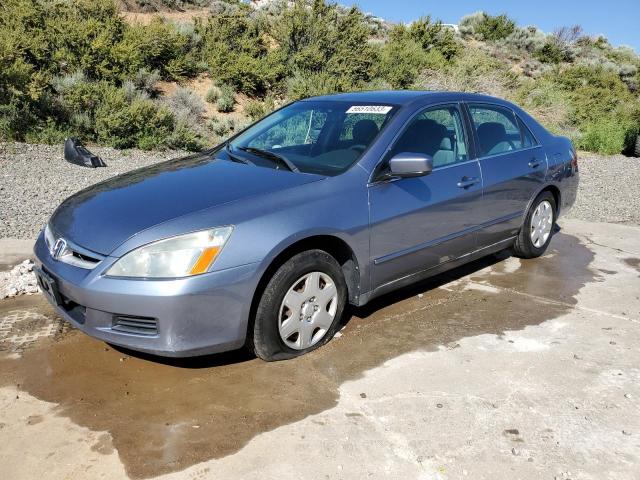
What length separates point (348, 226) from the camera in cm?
362

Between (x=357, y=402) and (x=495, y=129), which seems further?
(x=495, y=129)

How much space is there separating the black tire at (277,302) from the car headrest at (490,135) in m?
1.95

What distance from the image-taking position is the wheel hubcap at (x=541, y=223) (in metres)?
5.53

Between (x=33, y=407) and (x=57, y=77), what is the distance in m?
10.9

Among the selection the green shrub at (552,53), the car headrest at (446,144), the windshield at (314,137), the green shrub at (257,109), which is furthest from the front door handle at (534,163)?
the green shrub at (552,53)

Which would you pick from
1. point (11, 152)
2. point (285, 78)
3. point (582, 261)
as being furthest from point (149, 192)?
point (285, 78)

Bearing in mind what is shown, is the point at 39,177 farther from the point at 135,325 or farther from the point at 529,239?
the point at 529,239

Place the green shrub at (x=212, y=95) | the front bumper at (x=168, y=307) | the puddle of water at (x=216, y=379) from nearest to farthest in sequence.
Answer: the puddle of water at (x=216, y=379), the front bumper at (x=168, y=307), the green shrub at (x=212, y=95)

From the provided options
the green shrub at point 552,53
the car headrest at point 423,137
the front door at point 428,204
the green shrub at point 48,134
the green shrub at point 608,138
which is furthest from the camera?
the green shrub at point 552,53

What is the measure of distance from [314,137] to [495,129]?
1.70 metres

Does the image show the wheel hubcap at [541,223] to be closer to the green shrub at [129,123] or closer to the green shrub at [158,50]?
the green shrub at [129,123]

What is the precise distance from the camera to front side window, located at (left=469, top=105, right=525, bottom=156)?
479cm

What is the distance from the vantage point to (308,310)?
356 cm

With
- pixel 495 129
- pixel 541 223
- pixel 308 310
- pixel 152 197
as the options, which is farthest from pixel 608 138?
pixel 152 197
